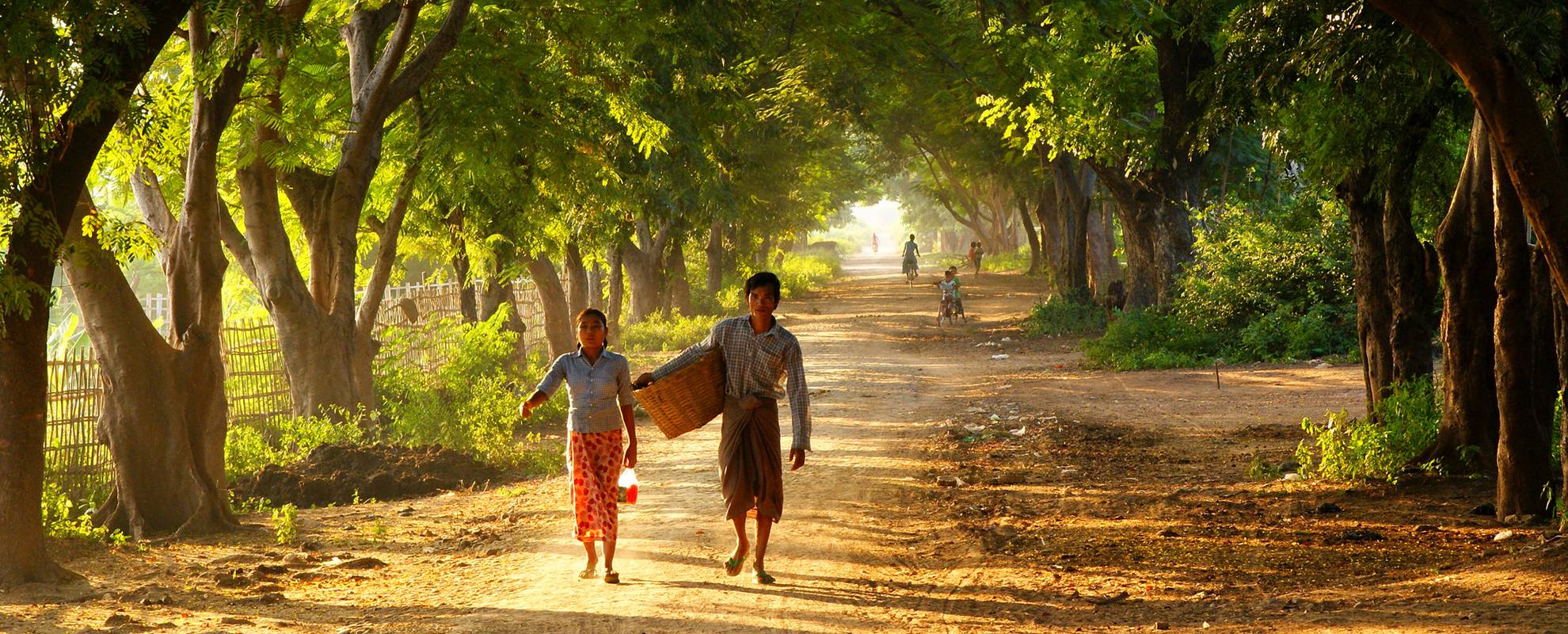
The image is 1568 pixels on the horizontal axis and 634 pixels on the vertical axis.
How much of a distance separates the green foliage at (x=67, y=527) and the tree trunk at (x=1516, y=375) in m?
8.83

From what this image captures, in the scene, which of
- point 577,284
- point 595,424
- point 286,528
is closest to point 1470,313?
point 595,424

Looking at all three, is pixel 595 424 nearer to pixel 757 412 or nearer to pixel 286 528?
pixel 757 412

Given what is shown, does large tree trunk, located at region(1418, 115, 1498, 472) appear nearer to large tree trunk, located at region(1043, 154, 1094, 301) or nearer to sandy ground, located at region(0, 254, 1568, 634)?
sandy ground, located at region(0, 254, 1568, 634)

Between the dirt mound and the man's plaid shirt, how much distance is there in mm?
5262

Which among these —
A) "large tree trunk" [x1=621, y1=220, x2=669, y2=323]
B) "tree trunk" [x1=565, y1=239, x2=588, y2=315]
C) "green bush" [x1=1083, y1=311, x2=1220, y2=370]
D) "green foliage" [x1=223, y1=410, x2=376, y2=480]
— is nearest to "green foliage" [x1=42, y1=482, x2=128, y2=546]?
"green foliage" [x1=223, y1=410, x2=376, y2=480]

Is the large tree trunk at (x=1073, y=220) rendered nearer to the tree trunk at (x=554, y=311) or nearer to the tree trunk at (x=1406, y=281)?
the tree trunk at (x=554, y=311)

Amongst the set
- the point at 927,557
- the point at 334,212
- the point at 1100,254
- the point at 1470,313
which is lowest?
the point at 927,557

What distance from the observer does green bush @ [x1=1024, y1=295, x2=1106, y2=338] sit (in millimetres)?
25844

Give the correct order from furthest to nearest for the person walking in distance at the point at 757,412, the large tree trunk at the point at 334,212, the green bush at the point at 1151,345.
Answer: the green bush at the point at 1151,345, the large tree trunk at the point at 334,212, the person walking in distance at the point at 757,412

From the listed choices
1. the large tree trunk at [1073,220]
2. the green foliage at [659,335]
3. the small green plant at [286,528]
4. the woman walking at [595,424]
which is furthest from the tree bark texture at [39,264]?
the large tree trunk at [1073,220]

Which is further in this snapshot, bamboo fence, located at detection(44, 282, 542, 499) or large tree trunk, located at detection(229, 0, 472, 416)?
large tree trunk, located at detection(229, 0, 472, 416)

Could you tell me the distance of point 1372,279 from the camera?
9.83 metres

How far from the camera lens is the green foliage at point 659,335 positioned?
2588 cm

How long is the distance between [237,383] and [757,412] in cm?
916
